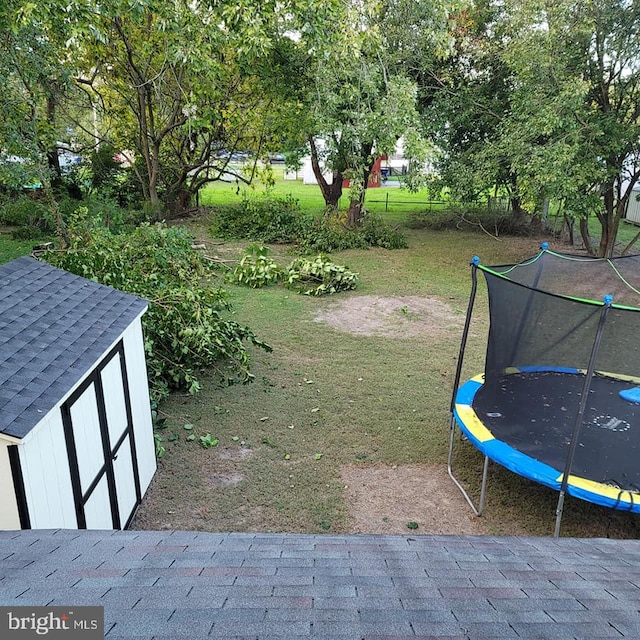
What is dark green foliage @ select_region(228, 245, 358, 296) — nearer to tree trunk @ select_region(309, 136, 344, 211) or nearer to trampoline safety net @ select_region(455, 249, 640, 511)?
tree trunk @ select_region(309, 136, 344, 211)

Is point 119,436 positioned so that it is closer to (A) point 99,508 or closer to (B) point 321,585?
(A) point 99,508

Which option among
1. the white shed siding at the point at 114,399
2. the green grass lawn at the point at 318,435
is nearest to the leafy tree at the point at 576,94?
the green grass lawn at the point at 318,435

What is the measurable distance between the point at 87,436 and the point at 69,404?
0.40 m

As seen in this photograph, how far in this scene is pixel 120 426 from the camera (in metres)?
4.44

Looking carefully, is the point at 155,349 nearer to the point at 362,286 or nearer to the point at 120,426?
the point at 120,426

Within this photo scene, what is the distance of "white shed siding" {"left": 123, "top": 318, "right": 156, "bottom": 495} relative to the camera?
15.8ft

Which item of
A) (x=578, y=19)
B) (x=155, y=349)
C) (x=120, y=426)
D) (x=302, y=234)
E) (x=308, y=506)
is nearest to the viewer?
(x=120, y=426)

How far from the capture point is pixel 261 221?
676 inches

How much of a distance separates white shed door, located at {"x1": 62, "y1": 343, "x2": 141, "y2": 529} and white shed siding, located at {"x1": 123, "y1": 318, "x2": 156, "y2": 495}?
0.13 metres

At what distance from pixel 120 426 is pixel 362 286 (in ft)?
27.9

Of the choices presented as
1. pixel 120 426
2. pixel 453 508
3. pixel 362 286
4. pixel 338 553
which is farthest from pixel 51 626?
pixel 362 286

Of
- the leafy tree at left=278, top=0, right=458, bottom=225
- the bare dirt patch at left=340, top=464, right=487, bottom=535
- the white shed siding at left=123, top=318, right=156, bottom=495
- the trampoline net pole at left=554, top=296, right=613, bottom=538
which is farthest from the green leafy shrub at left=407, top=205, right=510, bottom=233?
the white shed siding at left=123, top=318, right=156, bottom=495

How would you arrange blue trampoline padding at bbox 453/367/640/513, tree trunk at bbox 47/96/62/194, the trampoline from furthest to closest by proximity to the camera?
1. tree trunk at bbox 47/96/62/194
2. the trampoline
3. blue trampoline padding at bbox 453/367/640/513

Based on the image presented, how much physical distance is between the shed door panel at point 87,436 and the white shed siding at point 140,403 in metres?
0.84
